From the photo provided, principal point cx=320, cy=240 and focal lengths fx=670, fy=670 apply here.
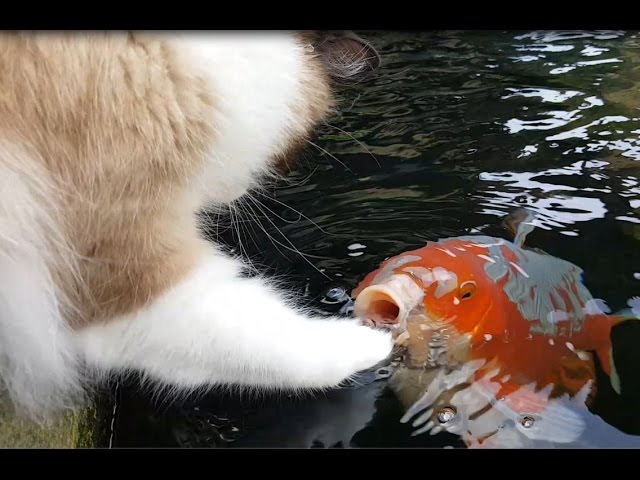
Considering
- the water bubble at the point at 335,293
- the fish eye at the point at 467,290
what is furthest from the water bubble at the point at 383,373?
the water bubble at the point at 335,293

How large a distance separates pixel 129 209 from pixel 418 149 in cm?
186

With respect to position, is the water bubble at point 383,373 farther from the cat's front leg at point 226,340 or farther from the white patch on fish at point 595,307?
the white patch on fish at point 595,307

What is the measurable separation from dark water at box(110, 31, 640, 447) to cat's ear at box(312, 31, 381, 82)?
0.52 metres

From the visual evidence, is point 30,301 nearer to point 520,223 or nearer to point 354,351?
point 354,351

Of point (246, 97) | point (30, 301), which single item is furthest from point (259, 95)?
point (30, 301)

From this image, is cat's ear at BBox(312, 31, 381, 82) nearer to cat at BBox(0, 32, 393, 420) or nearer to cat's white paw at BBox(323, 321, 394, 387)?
cat at BBox(0, 32, 393, 420)

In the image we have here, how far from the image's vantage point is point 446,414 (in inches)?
60.7

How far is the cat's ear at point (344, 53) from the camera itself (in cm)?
177

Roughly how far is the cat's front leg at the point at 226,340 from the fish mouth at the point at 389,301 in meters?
0.09

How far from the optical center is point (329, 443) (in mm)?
1487

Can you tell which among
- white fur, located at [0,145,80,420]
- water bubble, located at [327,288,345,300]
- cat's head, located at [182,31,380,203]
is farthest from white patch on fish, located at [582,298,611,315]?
white fur, located at [0,145,80,420]
